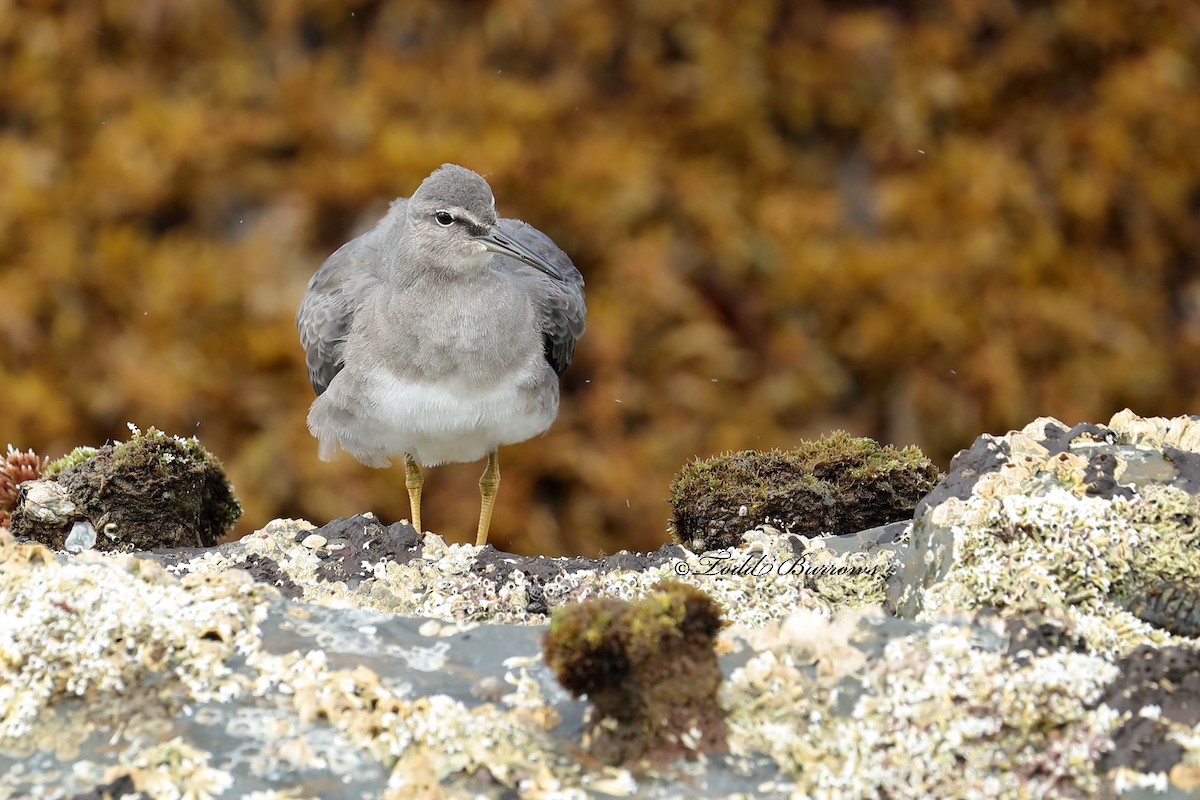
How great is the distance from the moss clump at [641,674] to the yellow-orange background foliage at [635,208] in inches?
119

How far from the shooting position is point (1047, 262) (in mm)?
5750

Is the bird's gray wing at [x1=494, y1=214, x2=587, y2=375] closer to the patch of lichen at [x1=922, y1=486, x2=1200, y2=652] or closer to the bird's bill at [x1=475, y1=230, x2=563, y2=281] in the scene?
the bird's bill at [x1=475, y1=230, x2=563, y2=281]

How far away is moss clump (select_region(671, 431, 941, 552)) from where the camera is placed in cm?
378

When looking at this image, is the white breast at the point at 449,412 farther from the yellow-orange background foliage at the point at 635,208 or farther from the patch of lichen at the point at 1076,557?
the patch of lichen at the point at 1076,557

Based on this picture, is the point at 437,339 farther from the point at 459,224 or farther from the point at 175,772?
the point at 175,772

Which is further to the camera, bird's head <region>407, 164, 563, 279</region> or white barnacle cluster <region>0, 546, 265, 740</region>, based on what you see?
bird's head <region>407, 164, 563, 279</region>

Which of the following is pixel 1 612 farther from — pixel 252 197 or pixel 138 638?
pixel 252 197

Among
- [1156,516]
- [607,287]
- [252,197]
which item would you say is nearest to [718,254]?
[607,287]

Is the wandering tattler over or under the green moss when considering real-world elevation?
over

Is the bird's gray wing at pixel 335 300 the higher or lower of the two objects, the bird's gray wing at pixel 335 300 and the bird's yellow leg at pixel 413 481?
the higher

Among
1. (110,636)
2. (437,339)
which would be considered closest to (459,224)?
(437,339)

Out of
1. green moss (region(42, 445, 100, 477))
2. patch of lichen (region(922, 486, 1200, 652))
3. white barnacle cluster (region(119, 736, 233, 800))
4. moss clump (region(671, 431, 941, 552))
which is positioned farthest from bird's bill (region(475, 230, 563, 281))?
white barnacle cluster (region(119, 736, 233, 800))

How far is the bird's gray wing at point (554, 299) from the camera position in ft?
16.0

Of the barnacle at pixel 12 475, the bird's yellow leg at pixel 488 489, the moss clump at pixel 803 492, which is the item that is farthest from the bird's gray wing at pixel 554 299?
the barnacle at pixel 12 475
